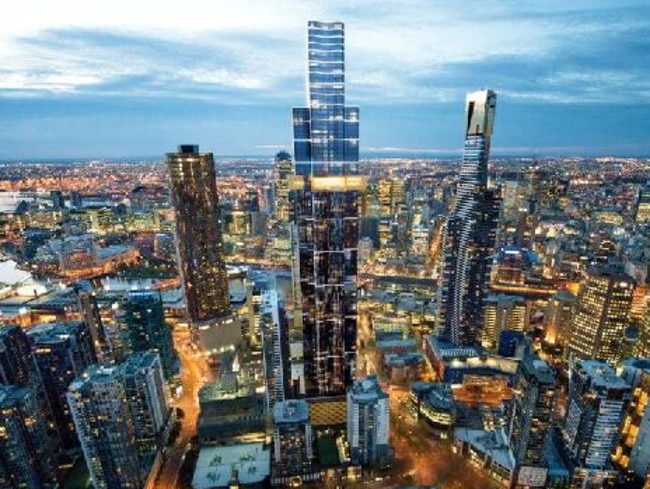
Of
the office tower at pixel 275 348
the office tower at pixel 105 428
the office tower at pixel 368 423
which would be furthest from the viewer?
the office tower at pixel 275 348

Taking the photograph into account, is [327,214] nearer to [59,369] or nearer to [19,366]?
[59,369]

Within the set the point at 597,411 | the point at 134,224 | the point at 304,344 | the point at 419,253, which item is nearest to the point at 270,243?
the point at 419,253

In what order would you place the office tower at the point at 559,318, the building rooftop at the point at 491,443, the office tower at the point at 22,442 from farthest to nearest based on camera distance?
the office tower at the point at 559,318, the building rooftop at the point at 491,443, the office tower at the point at 22,442

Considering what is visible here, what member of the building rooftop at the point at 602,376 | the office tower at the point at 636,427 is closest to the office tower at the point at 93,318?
the building rooftop at the point at 602,376

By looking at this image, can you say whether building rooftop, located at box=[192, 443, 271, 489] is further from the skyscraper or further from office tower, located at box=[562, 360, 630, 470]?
office tower, located at box=[562, 360, 630, 470]

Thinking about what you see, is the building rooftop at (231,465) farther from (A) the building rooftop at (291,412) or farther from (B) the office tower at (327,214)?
(B) the office tower at (327,214)

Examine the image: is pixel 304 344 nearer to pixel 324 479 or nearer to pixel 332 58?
pixel 324 479

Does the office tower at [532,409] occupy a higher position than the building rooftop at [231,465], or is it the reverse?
the office tower at [532,409]
